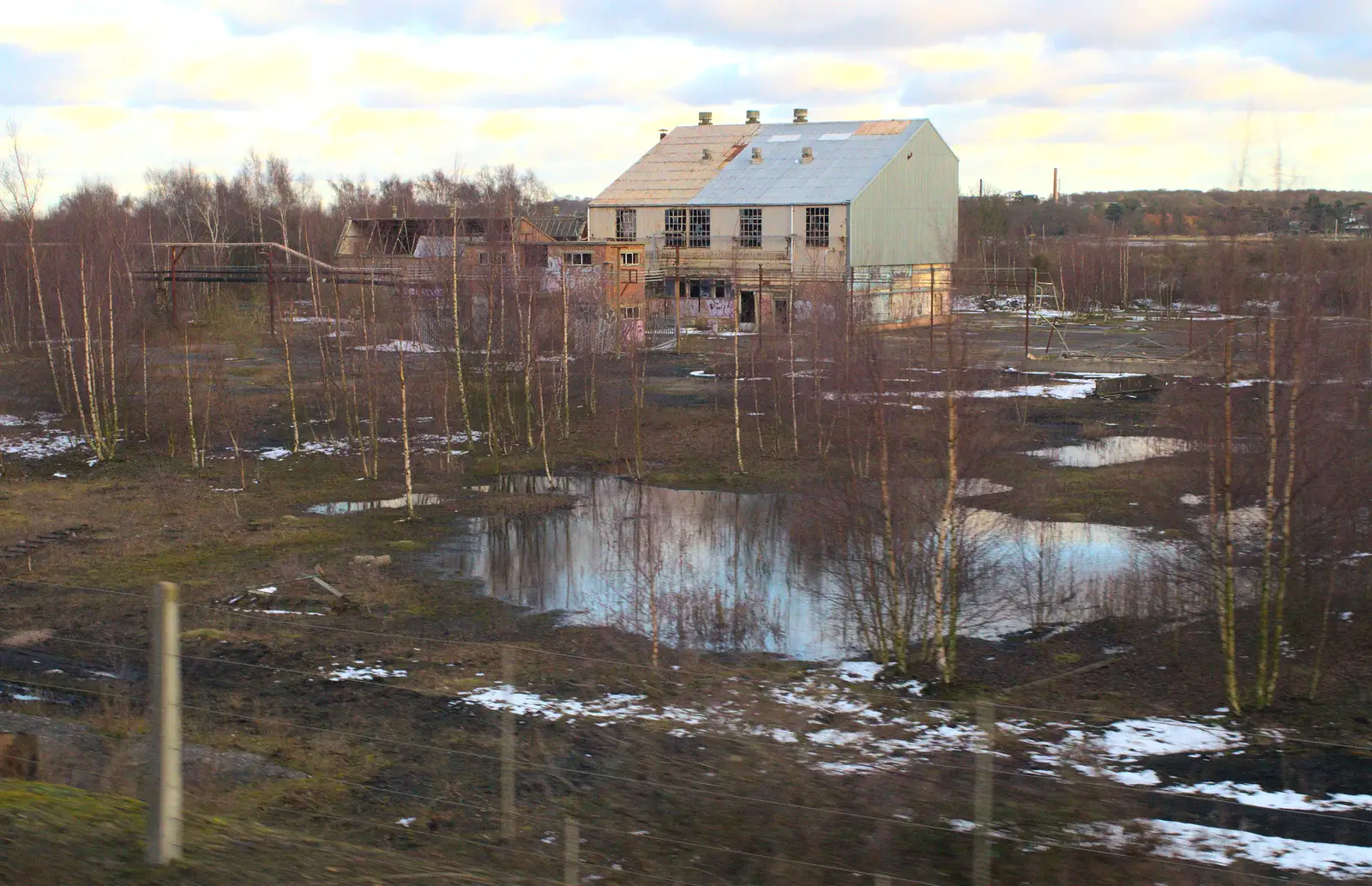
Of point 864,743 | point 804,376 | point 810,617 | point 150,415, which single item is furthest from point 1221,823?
point 150,415

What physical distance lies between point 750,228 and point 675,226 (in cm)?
423

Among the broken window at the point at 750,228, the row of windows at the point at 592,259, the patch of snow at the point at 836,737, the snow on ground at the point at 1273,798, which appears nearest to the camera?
the snow on ground at the point at 1273,798

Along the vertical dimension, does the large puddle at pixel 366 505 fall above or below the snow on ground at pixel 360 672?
above

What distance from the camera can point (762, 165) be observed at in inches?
2347

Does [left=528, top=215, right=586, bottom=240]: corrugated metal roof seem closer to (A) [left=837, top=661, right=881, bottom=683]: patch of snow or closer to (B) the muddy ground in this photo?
(B) the muddy ground

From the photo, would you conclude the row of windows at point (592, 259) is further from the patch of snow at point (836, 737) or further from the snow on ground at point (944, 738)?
the patch of snow at point (836, 737)

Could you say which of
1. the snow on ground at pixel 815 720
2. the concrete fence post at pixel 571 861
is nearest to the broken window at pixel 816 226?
the snow on ground at pixel 815 720

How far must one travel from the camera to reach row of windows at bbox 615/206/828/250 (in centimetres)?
5519

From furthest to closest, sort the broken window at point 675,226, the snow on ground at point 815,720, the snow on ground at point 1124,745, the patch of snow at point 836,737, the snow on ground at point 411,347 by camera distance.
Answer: the broken window at point 675,226 < the snow on ground at point 411,347 < the patch of snow at point 836,737 < the snow on ground at point 815,720 < the snow on ground at point 1124,745

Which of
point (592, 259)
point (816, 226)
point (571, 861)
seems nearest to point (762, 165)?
point (816, 226)

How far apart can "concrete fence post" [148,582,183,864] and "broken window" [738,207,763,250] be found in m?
52.7

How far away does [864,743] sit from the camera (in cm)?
1074

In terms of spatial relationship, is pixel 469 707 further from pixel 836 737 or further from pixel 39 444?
pixel 39 444

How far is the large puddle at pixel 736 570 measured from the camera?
1588 cm
